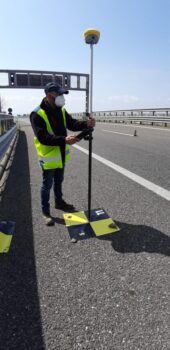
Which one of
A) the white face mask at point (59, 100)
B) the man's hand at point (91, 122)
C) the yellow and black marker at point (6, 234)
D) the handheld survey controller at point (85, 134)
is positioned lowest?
the yellow and black marker at point (6, 234)

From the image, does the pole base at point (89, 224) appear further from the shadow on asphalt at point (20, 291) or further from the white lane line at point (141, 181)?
the white lane line at point (141, 181)

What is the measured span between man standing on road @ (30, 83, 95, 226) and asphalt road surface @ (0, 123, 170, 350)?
55 cm

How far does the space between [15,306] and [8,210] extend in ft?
6.60

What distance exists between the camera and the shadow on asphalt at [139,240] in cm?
266

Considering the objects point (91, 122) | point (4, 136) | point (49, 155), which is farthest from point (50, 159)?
point (4, 136)

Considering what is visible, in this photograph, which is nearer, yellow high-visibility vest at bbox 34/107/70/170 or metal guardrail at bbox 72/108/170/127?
yellow high-visibility vest at bbox 34/107/70/170

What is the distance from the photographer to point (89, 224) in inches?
128

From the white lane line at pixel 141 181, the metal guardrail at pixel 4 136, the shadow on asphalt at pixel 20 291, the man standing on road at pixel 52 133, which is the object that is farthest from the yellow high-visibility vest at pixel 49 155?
the white lane line at pixel 141 181

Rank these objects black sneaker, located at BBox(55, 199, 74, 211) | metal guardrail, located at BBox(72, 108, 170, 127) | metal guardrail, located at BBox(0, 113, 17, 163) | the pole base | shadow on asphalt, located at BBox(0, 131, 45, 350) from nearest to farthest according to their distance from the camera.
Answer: shadow on asphalt, located at BBox(0, 131, 45, 350)
the pole base
black sneaker, located at BBox(55, 199, 74, 211)
metal guardrail, located at BBox(0, 113, 17, 163)
metal guardrail, located at BBox(72, 108, 170, 127)

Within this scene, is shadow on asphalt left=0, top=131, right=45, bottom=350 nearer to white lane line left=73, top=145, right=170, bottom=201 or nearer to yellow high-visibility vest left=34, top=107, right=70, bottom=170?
yellow high-visibility vest left=34, top=107, right=70, bottom=170

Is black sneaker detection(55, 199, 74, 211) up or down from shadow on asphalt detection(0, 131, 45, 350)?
up

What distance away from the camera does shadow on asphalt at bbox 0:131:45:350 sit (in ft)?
5.50

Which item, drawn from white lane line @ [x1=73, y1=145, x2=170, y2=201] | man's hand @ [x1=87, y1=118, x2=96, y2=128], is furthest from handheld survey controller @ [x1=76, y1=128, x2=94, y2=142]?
white lane line @ [x1=73, y1=145, x2=170, y2=201]

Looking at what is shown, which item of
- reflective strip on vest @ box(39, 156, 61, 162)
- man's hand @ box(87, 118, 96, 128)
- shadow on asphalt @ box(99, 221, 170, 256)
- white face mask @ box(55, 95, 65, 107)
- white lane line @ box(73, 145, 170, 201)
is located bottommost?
shadow on asphalt @ box(99, 221, 170, 256)
